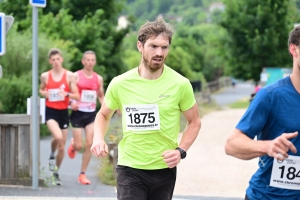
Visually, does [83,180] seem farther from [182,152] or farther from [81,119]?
[182,152]

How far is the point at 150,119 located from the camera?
5684 millimetres

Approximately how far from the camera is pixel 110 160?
12109 millimetres

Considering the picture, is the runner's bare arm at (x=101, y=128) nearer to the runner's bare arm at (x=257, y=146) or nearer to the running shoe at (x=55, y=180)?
the runner's bare arm at (x=257, y=146)

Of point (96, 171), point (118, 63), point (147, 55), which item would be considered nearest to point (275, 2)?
point (118, 63)

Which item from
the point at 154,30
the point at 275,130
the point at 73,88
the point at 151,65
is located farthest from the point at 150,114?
the point at 73,88

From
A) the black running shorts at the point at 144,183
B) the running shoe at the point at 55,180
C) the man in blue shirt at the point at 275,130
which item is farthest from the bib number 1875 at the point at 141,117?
the running shoe at the point at 55,180

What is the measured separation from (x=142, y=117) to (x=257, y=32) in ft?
117

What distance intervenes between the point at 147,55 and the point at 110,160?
657 cm

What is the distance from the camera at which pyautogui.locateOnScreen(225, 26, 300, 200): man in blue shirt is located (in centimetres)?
415

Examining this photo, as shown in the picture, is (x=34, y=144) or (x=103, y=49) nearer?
(x=34, y=144)

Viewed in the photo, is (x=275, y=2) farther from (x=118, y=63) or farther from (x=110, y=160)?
(x=110, y=160)

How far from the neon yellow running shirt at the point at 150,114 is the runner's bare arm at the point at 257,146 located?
1602 mm

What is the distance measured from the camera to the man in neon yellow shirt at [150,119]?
567 centimetres

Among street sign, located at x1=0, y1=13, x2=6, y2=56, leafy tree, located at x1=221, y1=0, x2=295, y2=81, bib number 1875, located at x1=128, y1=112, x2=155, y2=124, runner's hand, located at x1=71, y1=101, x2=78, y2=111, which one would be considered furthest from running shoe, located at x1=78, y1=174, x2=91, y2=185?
leafy tree, located at x1=221, y1=0, x2=295, y2=81
